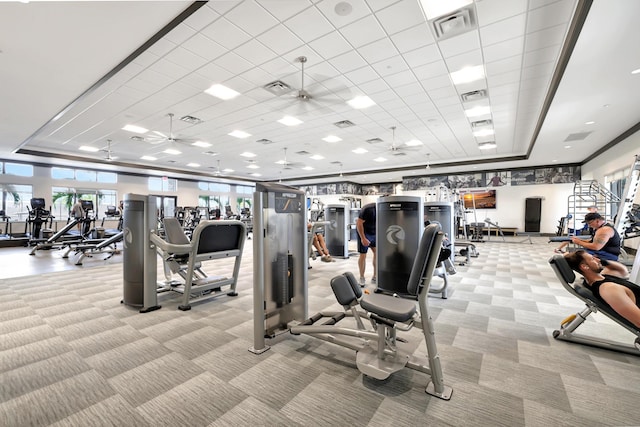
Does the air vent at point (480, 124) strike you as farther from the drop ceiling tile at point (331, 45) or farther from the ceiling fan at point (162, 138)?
the ceiling fan at point (162, 138)

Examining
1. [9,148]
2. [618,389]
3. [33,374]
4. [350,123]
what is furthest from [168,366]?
[9,148]

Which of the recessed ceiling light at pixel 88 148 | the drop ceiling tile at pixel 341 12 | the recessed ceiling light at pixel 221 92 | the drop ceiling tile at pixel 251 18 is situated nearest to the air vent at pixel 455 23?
the drop ceiling tile at pixel 341 12

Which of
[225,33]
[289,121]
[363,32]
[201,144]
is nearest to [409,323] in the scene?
[363,32]

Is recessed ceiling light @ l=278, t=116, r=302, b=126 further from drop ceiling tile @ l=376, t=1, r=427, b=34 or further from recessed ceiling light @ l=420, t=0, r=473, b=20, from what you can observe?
recessed ceiling light @ l=420, t=0, r=473, b=20

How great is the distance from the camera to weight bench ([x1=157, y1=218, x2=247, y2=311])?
343cm

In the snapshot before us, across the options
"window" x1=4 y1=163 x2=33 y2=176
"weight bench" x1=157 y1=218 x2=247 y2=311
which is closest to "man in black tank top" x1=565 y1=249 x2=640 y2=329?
"weight bench" x1=157 y1=218 x2=247 y2=311

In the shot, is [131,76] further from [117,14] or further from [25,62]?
[117,14]

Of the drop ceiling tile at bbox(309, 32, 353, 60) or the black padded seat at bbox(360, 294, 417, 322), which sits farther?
the drop ceiling tile at bbox(309, 32, 353, 60)

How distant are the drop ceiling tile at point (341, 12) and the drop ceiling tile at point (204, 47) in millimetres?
1732

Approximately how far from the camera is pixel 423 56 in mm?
4379

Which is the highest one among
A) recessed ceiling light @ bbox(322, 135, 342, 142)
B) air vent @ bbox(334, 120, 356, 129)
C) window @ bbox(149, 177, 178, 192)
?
air vent @ bbox(334, 120, 356, 129)

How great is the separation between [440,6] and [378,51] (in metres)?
1.09

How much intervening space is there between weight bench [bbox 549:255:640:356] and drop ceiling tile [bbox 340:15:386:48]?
3467 millimetres

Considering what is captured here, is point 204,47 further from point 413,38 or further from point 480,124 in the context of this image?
point 480,124
